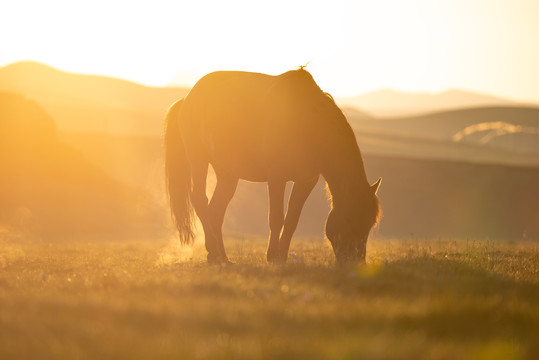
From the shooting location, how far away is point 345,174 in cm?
1009

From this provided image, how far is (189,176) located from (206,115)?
1.45m

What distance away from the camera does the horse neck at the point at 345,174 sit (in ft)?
32.5

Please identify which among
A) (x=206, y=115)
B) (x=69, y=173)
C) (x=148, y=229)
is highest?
(x=206, y=115)

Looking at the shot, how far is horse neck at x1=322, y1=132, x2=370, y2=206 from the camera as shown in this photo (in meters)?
9.91

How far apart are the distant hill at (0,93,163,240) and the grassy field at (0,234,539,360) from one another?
25.9 m

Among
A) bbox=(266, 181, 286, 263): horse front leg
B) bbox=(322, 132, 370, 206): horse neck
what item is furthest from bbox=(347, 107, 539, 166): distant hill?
bbox=(322, 132, 370, 206): horse neck

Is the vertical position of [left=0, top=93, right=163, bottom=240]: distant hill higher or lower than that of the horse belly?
lower

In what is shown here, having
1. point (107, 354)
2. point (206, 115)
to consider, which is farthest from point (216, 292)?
point (206, 115)

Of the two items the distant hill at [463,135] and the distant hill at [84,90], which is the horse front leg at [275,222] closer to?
the distant hill at [463,135]

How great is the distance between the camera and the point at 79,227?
3388 centimetres

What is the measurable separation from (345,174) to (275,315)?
186 inches

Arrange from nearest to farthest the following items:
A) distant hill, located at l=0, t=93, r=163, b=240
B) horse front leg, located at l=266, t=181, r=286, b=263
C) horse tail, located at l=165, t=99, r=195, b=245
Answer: horse front leg, located at l=266, t=181, r=286, b=263
horse tail, located at l=165, t=99, r=195, b=245
distant hill, located at l=0, t=93, r=163, b=240

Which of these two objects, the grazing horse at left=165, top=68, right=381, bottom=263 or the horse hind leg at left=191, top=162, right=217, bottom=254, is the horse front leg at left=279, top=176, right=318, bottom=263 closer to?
the grazing horse at left=165, top=68, right=381, bottom=263

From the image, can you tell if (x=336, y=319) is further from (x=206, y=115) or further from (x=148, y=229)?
(x=148, y=229)
